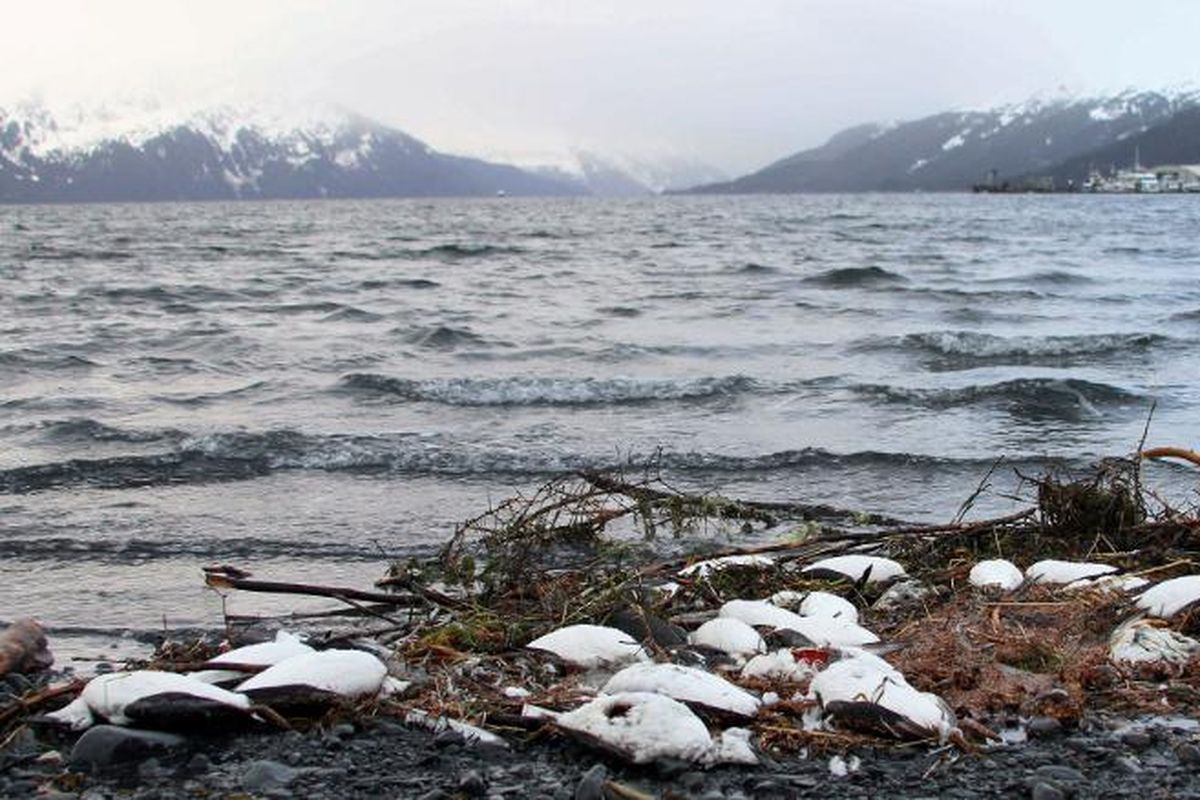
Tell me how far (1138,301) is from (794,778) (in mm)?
20416

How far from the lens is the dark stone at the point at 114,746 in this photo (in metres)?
3.57

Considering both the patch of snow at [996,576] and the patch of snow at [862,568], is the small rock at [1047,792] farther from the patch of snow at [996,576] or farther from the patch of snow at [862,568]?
the patch of snow at [862,568]

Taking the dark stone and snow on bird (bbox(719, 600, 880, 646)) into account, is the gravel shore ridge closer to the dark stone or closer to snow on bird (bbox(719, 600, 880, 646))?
the dark stone

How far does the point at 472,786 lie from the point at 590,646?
109 cm

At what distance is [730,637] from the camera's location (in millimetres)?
4539

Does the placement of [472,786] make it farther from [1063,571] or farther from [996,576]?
[1063,571]

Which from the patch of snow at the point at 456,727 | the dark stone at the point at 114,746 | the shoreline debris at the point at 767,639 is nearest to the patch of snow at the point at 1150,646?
the shoreline debris at the point at 767,639

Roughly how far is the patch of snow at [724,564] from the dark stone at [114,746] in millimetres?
2537

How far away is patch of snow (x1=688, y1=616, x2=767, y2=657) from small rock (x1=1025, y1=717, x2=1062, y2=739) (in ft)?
3.27

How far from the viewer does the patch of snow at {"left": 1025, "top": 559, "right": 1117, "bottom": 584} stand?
5324mm

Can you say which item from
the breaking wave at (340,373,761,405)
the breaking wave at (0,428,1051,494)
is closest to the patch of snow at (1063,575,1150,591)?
the breaking wave at (0,428,1051,494)

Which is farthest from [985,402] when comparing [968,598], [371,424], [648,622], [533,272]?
[533,272]

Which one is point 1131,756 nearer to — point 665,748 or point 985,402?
point 665,748

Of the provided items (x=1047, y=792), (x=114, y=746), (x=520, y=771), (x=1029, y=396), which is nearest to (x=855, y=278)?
(x=1029, y=396)
